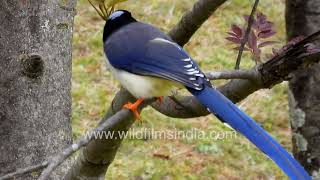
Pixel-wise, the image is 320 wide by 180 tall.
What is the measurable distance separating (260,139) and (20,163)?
3.08 ft

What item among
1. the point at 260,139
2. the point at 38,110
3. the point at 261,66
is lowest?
the point at 38,110

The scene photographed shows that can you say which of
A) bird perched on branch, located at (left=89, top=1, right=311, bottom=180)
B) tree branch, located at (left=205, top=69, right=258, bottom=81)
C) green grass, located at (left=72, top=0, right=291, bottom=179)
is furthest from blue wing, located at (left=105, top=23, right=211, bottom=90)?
green grass, located at (left=72, top=0, right=291, bottom=179)

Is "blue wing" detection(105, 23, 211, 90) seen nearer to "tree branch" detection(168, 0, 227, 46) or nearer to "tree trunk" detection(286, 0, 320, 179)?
"tree branch" detection(168, 0, 227, 46)

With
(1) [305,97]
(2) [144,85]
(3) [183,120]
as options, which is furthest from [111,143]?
(3) [183,120]

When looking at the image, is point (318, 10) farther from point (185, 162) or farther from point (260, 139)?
point (185, 162)

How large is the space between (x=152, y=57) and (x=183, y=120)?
120 inches

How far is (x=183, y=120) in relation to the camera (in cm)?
538

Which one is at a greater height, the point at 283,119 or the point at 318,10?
the point at 318,10

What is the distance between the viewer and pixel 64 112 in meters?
2.47

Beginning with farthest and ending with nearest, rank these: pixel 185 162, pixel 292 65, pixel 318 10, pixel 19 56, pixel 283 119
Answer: pixel 283 119 → pixel 185 162 → pixel 318 10 → pixel 19 56 → pixel 292 65

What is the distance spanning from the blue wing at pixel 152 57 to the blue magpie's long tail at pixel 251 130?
0.06m

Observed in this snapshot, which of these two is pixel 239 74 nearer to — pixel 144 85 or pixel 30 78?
pixel 144 85

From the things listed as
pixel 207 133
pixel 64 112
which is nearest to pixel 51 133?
pixel 64 112

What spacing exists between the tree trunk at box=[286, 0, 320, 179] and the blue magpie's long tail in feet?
3.14
